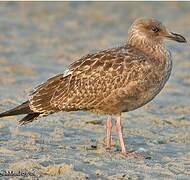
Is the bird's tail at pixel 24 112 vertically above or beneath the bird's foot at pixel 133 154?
above

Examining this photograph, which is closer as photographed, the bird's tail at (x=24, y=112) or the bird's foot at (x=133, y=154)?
the bird's foot at (x=133, y=154)

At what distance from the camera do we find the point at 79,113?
12.6 m

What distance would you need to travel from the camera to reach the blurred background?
355 inches

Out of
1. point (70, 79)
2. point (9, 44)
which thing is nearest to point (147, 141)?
point (70, 79)

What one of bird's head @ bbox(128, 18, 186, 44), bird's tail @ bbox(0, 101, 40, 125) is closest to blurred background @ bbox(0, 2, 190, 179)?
bird's tail @ bbox(0, 101, 40, 125)

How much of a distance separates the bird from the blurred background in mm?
480

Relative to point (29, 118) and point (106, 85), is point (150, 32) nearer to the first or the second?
point (106, 85)

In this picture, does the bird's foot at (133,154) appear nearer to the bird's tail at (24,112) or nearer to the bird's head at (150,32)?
the bird's tail at (24,112)

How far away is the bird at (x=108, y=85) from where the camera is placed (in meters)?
10.0

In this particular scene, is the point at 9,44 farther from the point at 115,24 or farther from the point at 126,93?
the point at 126,93

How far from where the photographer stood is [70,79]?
10352mm

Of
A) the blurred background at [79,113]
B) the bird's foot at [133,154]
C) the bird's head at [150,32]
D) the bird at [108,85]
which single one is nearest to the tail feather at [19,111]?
the bird at [108,85]

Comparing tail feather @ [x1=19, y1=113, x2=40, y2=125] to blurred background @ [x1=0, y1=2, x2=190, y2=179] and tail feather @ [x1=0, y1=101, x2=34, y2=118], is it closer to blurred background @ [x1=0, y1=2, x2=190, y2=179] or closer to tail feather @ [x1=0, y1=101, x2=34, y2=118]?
tail feather @ [x1=0, y1=101, x2=34, y2=118]

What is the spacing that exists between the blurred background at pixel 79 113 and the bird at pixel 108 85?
48 centimetres
